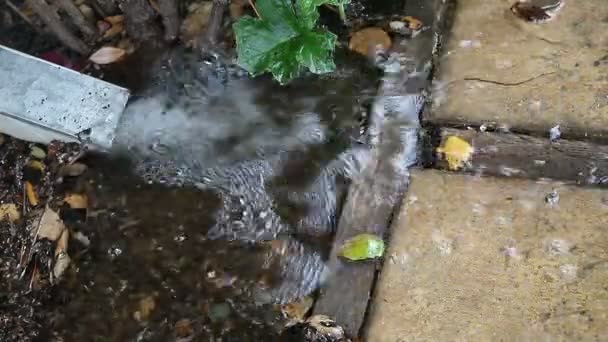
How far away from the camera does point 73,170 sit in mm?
2811

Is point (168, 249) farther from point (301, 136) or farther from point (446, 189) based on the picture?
point (446, 189)

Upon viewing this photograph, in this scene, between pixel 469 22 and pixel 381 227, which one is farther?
pixel 469 22

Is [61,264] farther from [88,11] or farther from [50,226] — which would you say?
[88,11]

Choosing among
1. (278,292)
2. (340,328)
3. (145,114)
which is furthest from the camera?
(145,114)

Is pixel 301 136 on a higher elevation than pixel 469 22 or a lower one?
lower

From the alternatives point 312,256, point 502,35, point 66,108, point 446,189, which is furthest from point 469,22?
point 66,108

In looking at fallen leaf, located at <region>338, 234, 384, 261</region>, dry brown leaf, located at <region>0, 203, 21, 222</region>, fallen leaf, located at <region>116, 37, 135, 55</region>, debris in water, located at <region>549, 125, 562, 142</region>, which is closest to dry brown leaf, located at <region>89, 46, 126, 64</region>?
fallen leaf, located at <region>116, 37, 135, 55</region>

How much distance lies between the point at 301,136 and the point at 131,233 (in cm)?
77

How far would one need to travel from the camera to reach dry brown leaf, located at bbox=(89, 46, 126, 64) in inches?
119

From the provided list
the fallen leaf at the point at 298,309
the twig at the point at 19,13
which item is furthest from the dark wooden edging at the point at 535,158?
the twig at the point at 19,13

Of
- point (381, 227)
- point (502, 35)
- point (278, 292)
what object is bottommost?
point (278, 292)

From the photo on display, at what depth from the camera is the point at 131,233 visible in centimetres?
267

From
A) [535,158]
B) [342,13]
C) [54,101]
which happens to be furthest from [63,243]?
[535,158]

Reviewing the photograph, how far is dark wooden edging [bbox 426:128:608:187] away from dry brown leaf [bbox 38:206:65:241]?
4.82 feet
